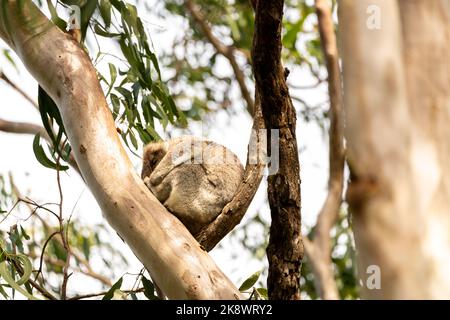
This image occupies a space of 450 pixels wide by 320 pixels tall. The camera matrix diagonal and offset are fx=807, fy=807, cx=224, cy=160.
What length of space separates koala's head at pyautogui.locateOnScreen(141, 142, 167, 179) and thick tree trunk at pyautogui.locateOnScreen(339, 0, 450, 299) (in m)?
1.94

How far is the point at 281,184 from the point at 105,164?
1.80 feet

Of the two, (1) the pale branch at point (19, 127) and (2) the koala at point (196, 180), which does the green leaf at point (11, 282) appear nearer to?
(2) the koala at point (196, 180)

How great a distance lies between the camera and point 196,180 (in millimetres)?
3088

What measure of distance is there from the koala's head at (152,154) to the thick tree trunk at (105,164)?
945 millimetres

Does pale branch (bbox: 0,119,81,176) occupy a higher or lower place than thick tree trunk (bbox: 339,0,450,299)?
higher

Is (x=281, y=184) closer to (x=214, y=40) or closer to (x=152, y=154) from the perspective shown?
(x=152, y=154)

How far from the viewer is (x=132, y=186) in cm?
237

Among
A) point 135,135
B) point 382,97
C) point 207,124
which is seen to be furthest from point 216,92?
point 382,97

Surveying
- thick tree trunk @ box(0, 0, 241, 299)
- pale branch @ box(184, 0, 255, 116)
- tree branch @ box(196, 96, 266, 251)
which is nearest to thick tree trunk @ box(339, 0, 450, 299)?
thick tree trunk @ box(0, 0, 241, 299)

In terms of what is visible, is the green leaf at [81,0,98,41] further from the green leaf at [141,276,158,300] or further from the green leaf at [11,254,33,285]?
the green leaf at [141,276,158,300]

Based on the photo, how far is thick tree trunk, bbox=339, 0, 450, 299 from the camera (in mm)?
1505

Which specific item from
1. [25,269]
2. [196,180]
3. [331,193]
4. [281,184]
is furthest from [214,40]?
[281,184]

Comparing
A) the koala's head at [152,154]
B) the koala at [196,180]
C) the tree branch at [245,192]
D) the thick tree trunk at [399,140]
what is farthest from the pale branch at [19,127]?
the thick tree trunk at [399,140]

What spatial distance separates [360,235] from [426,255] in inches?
5.1
